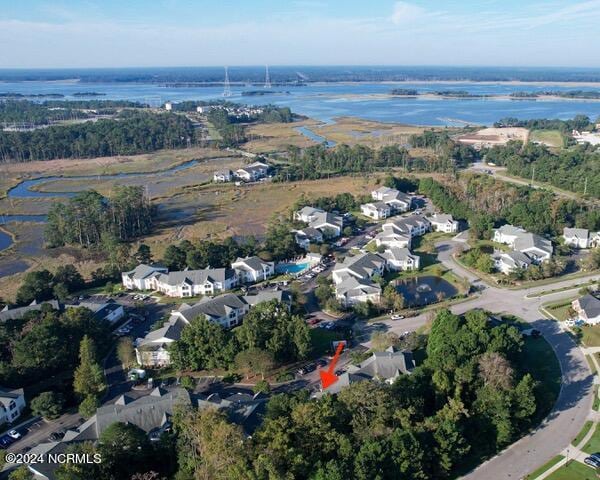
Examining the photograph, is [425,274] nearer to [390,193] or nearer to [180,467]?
[390,193]

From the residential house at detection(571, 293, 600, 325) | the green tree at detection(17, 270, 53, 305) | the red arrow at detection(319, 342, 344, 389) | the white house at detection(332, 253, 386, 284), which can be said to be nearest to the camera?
the red arrow at detection(319, 342, 344, 389)

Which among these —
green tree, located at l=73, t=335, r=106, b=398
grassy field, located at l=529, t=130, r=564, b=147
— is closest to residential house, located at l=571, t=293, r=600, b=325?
green tree, located at l=73, t=335, r=106, b=398

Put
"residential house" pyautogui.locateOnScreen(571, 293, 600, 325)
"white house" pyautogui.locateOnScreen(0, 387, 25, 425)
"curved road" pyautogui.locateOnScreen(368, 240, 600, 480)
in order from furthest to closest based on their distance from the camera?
"residential house" pyautogui.locateOnScreen(571, 293, 600, 325)
"white house" pyautogui.locateOnScreen(0, 387, 25, 425)
"curved road" pyautogui.locateOnScreen(368, 240, 600, 480)

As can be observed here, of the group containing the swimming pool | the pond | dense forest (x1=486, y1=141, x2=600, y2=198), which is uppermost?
dense forest (x1=486, y1=141, x2=600, y2=198)

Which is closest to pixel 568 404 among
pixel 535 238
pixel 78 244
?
pixel 535 238

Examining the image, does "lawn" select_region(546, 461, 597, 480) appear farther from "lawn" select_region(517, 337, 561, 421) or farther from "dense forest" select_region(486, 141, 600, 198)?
"dense forest" select_region(486, 141, 600, 198)

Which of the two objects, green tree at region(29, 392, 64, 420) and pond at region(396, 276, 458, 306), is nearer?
green tree at region(29, 392, 64, 420)

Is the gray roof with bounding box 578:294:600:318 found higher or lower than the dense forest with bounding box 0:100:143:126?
lower
